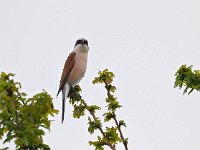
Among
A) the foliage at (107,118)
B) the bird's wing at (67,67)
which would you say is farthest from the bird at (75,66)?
the foliage at (107,118)

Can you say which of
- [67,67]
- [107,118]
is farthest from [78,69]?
[107,118]

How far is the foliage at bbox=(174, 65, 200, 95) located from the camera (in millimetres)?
3265

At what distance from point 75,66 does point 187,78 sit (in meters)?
5.86

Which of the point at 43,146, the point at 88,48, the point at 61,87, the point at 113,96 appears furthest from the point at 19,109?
the point at 88,48

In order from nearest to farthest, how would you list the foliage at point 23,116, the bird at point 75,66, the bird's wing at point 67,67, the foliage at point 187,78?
the foliage at point 23,116, the foliage at point 187,78, the bird at point 75,66, the bird's wing at point 67,67

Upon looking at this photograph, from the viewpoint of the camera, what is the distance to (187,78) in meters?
3.31

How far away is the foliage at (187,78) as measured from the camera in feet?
10.7

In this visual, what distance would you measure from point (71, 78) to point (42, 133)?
5.79 m

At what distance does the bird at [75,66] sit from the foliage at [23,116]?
4987mm

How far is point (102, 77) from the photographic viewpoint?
13.3 feet

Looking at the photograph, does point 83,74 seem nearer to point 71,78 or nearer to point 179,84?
point 71,78

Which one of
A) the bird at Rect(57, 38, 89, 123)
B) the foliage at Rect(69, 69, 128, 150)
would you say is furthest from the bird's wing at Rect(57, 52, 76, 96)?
the foliage at Rect(69, 69, 128, 150)

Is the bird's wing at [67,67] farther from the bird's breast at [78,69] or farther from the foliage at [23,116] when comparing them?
the foliage at [23,116]

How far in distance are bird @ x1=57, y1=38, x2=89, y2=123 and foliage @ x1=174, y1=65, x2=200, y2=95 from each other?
465cm
